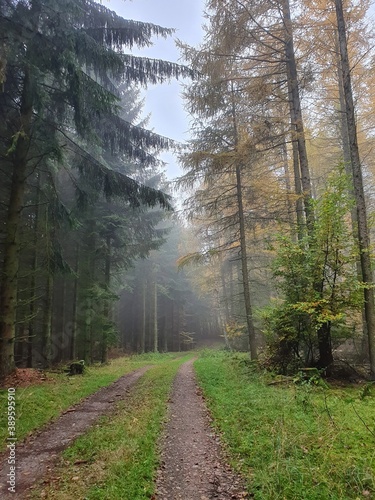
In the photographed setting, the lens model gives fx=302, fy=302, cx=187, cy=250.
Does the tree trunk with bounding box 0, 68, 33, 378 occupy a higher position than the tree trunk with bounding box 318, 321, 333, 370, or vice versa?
the tree trunk with bounding box 0, 68, 33, 378

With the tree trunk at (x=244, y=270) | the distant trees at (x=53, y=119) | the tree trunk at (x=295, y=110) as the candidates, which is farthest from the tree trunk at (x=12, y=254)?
the tree trunk at (x=295, y=110)

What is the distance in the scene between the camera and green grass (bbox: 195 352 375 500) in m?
3.33

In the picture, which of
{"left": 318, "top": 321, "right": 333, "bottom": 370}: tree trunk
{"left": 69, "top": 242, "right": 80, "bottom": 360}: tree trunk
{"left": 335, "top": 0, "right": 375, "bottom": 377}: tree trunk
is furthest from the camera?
{"left": 69, "top": 242, "right": 80, "bottom": 360}: tree trunk

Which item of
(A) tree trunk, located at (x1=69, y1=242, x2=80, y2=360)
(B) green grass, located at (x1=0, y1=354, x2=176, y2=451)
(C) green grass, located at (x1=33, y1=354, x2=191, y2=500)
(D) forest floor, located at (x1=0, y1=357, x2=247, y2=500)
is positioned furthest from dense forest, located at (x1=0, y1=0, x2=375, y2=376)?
(C) green grass, located at (x1=33, y1=354, x2=191, y2=500)

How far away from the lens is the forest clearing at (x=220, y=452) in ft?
11.4

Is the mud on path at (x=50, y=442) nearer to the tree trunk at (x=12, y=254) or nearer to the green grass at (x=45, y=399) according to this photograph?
the green grass at (x=45, y=399)

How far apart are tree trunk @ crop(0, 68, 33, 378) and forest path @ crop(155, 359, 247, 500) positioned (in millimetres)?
5203

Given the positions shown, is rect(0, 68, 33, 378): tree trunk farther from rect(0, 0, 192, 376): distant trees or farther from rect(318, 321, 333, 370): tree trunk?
rect(318, 321, 333, 370): tree trunk

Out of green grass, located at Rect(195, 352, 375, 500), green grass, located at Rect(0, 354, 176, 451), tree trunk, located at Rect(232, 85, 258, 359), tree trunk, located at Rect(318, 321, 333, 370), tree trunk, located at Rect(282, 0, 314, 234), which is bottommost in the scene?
green grass, located at Rect(0, 354, 176, 451)

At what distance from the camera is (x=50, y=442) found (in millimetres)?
5172

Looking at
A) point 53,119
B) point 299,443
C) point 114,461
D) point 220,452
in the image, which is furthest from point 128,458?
point 53,119

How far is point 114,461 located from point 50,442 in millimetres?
1682

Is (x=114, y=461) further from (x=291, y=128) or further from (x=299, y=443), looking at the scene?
(x=291, y=128)

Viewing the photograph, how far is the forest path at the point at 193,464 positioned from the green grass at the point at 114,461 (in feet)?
0.64
